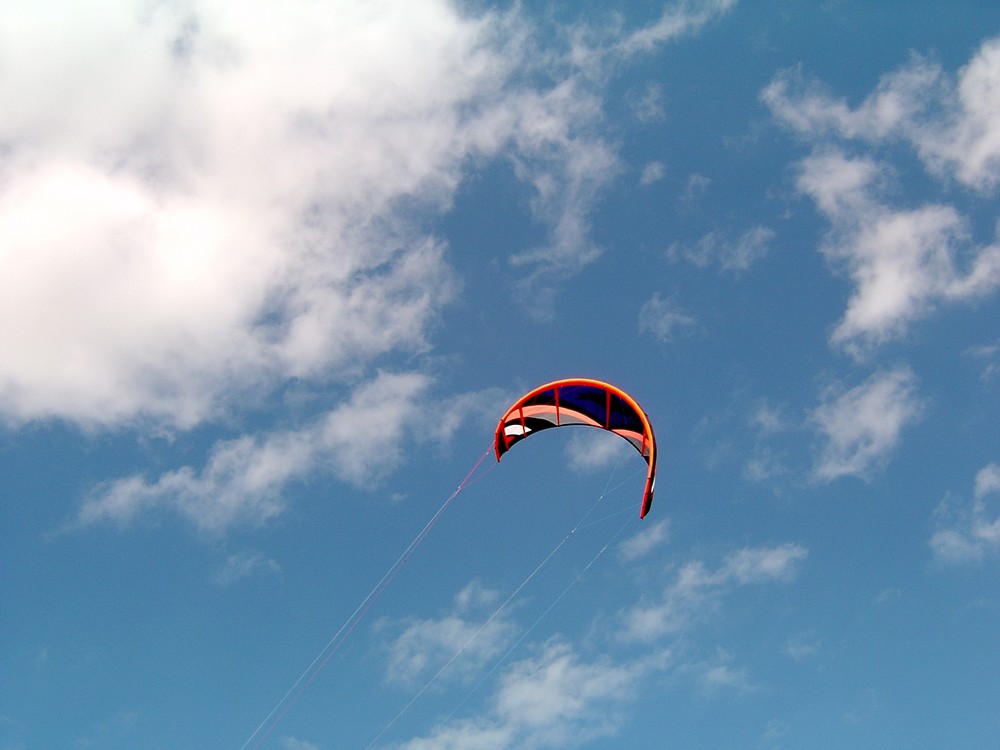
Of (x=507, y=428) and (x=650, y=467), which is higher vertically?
(x=507, y=428)

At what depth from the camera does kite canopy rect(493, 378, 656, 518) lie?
933 inches

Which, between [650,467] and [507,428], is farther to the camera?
[507,428]

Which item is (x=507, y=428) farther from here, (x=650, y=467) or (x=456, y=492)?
(x=650, y=467)

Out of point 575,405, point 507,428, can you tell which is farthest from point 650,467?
point 507,428

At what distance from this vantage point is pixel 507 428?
26.3m

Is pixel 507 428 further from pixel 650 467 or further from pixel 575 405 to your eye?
pixel 650 467

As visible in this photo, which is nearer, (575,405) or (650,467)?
(650,467)

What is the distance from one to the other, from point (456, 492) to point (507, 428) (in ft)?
9.09

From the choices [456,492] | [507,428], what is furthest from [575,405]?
[456,492]

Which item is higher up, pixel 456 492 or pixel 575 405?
pixel 575 405

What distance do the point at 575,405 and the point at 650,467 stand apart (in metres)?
3.27

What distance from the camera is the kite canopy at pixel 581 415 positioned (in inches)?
933

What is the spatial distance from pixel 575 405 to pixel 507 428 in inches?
88.7

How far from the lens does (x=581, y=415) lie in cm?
2595
